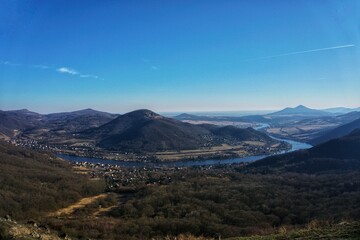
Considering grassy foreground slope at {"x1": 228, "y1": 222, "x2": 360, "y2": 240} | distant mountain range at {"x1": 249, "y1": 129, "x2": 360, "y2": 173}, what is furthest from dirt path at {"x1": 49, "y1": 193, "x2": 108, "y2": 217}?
distant mountain range at {"x1": 249, "y1": 129, "x2": 360, "y2": 173}

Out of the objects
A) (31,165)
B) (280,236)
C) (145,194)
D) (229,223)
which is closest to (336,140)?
(145,194)

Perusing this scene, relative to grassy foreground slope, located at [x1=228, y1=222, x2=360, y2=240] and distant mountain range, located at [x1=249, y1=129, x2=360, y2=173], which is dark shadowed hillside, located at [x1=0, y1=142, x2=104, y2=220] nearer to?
grassy foreground slope, located at [x1=228, y1=222, x2=360, y2=240]

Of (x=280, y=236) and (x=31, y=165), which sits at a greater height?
(x=280, y=236)

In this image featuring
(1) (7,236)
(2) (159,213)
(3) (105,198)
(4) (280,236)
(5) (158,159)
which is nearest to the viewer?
(1) (7,236)

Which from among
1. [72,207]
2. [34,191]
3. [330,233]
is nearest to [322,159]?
[72,207]

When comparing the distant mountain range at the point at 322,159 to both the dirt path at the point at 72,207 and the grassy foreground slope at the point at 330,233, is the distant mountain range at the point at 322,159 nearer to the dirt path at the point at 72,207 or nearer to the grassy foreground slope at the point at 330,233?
the dirt path at the point at 72,207

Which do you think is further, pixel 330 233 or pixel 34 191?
pixel 34 191

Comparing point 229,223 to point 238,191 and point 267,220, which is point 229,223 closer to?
point 267,220

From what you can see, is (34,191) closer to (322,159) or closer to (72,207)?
(72,207)
